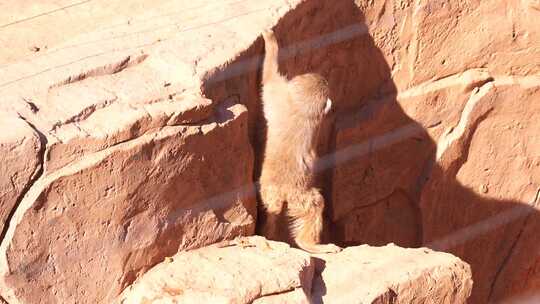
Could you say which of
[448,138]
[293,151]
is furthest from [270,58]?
[448,138]

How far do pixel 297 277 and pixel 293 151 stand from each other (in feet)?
3.61

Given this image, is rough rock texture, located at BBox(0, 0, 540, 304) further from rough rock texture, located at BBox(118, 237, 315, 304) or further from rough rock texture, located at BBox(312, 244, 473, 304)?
rough rock texture, located at BBox(312, 244, 473, 304)

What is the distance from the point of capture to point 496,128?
6.38 metres

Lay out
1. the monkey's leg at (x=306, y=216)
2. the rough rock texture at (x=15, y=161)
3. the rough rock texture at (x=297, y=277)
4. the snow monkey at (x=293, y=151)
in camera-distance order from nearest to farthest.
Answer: the rough rock texture at (x=15, y=161) < the rough rock texture at (x=297, y=277) < the snow monkey at (x=293, y=151) < the monkey's leg at (x=306, y=216)

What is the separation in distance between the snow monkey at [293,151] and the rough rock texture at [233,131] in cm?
8

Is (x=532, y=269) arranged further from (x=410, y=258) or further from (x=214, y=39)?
(x=214, y=39)

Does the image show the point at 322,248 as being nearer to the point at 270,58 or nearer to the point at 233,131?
the point at 233,131

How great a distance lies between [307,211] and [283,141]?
0.37 m

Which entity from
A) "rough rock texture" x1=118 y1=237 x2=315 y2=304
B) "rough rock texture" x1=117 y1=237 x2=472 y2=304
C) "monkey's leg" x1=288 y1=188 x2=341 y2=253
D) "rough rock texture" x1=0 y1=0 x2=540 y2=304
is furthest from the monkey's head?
"rough rock texture" x1=118 y1=237 x2=315 y2=304

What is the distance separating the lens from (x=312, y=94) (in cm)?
496

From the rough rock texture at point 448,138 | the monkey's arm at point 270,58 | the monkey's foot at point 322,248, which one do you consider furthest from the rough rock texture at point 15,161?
the rough rock texture at point 448,138

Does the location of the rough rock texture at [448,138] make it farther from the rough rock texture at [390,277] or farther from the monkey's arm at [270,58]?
the rough rock texture at [390,277]

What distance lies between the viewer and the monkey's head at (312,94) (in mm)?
4926

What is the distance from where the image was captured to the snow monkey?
4840 millimetres
